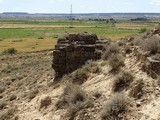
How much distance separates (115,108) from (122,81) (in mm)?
2090

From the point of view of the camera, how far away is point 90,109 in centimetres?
1212

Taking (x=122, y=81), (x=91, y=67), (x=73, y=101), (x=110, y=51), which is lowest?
(x=73, y=101)

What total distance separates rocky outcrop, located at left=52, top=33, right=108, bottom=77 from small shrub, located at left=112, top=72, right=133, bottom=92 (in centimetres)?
524

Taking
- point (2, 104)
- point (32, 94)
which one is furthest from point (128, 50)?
point (2, 104)

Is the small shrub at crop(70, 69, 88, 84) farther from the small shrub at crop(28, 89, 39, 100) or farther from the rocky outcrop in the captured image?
the small shrub at crop(28, 89, 39, 100)

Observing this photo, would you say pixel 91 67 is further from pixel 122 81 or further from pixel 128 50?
pixel 122 81

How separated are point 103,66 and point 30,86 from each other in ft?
17.1

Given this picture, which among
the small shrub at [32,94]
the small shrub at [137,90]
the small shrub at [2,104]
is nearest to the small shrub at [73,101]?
the small shrub at [137,90]

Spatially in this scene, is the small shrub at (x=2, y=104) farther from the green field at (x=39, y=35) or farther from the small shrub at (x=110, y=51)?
the green field at (x=39, y=35)

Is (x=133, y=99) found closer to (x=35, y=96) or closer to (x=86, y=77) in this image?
(x=86, y=77)

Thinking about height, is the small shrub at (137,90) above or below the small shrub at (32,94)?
above

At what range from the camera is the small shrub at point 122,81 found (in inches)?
495

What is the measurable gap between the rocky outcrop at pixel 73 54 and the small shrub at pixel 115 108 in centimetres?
706

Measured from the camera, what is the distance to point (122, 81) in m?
12.8
